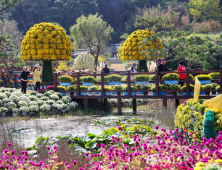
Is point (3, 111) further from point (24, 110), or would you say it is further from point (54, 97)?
point (54, 97)

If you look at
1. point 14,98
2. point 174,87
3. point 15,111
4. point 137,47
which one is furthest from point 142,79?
point 137,47

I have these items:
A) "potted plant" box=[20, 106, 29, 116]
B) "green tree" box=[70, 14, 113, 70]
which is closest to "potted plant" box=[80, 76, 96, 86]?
"potted plant" box=[20, 106, 29, 116]

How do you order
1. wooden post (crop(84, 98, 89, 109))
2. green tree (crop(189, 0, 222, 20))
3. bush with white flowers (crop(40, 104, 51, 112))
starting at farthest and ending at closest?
green tree (crop(189, 0, 222, 20)) → wooden post (crop(84, 98, 89, 109)) → bush with white flowers (crop(40, 104, 51, 112))

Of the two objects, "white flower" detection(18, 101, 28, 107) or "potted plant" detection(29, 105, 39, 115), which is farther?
"white flower" detection(18, 101, 28, 107)

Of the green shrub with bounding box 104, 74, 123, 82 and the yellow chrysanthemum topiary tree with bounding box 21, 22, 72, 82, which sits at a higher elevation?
the yellow chrysanthemum topiary tree with bounding box 21, 22, 72, 82

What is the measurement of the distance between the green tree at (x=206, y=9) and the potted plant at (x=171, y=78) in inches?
1494

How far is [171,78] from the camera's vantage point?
32.8ft

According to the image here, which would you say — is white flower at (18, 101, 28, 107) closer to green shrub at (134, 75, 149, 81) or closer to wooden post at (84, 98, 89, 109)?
wooden post at (84, 98, 89, 109)

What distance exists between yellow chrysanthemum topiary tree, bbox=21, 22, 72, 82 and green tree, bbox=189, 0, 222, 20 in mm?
33897

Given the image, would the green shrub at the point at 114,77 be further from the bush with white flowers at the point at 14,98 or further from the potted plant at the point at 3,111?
the potted plant at the point at 3,111

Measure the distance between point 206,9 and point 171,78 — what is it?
39702 millimetres

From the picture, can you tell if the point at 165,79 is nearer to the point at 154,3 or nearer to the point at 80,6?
the point at 80,6

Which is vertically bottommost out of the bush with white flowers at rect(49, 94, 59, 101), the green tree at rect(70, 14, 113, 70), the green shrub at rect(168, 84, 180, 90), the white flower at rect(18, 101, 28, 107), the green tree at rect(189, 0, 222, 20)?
the white flower at rect(18, 101, 28, 107)

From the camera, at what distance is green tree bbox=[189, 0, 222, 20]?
44.9m
